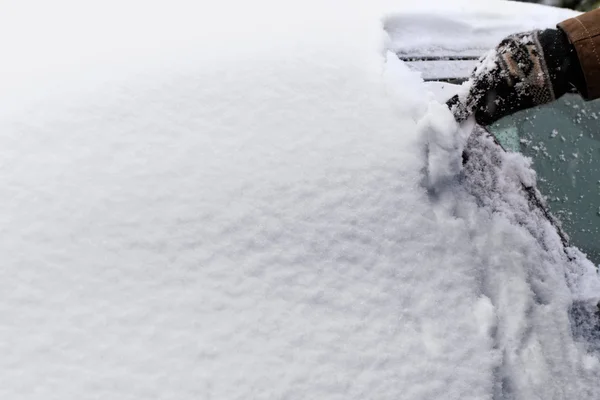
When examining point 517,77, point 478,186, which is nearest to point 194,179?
point 478,186

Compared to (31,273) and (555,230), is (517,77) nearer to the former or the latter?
(555,230)

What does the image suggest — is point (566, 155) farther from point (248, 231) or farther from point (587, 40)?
point (248, 231)

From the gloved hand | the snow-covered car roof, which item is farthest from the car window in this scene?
the snow-covered car roof

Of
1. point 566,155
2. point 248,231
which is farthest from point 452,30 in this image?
point 248,231

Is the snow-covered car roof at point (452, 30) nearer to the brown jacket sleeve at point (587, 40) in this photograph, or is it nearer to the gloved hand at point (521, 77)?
the gloved hand at point (521, 77)

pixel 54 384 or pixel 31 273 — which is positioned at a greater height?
pixel 31 273

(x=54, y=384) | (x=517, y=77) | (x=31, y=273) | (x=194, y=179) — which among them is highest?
(x=517, y=77)

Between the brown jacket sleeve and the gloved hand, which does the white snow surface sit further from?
the brown jacket sleeve
